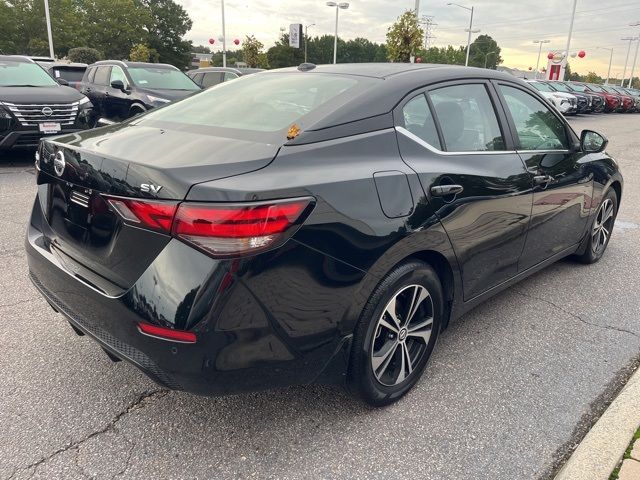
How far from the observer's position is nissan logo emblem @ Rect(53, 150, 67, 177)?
7.52 ft

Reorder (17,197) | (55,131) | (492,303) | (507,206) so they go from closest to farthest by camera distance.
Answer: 1. (507,206)
2. (492,303)
3. (17,197)
4. (55,131)

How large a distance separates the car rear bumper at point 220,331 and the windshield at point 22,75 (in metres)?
7.77

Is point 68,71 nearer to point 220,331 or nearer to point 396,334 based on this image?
point 396,334

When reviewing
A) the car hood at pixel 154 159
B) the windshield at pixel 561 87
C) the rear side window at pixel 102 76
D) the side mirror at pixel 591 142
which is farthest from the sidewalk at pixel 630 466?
the windshield at pixel 561 87

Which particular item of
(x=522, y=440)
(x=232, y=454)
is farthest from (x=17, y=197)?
(x=522, y=440)

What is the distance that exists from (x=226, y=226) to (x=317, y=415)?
1.19 m

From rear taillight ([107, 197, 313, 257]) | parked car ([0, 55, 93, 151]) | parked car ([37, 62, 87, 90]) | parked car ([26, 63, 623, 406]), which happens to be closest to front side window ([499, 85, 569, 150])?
parked car ([26, 63, 623, 406])

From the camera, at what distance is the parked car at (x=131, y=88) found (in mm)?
9688

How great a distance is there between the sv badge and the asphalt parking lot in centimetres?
115

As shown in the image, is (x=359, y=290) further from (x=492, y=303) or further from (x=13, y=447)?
(x=492, y=303)

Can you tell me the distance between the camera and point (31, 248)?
102 inches

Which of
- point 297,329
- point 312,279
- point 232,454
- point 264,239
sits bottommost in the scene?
point 232,454

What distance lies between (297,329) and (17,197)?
5.72m

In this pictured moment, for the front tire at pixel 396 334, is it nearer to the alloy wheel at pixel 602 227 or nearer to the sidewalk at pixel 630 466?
the sidewalk at pixel 630 466
